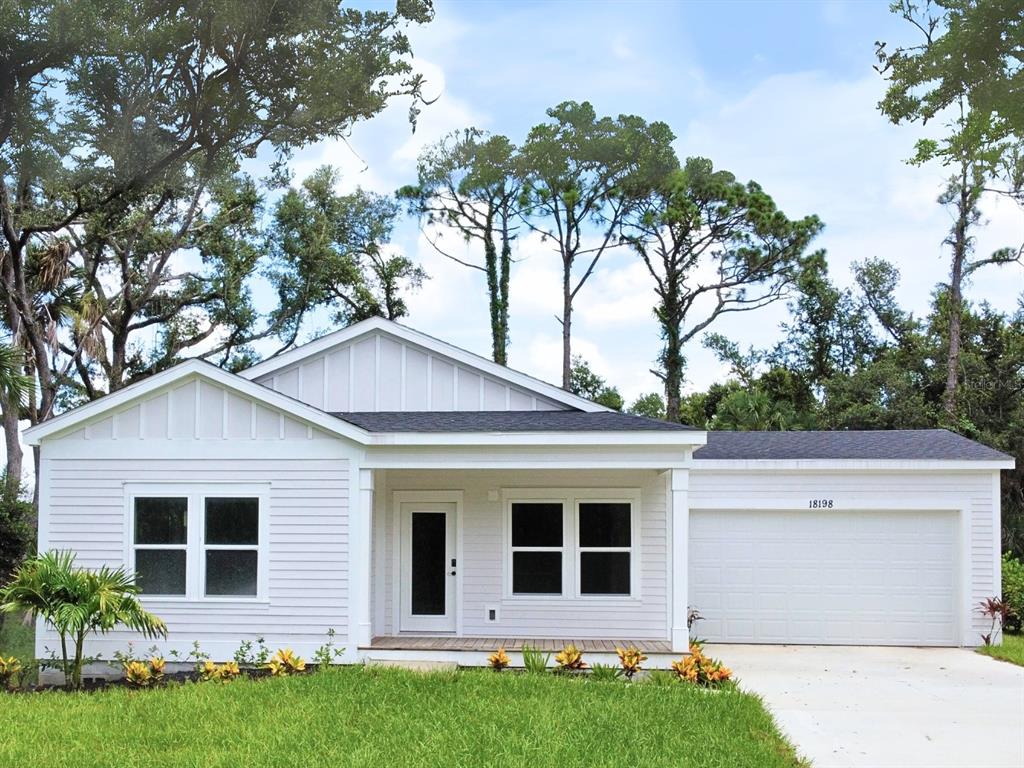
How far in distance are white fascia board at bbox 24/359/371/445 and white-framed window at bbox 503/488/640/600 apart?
9.45 ft

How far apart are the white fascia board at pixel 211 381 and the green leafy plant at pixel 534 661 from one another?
10.0 feet

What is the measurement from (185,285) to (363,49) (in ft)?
43.4

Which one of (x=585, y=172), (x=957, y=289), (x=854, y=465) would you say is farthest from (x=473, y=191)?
(x=854, y=465)

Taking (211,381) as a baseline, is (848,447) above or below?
below

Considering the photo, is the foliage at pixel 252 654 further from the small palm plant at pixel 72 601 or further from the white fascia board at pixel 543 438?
the white fascia board at pixel 543 438

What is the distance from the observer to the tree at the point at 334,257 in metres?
28.9

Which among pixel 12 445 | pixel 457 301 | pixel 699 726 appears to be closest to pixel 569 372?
pixel 457 301

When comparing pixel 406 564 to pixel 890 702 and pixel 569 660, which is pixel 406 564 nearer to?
pixel 569 660

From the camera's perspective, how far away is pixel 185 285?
27906 millimetres

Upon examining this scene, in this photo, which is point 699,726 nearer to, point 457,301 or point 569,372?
point 569,372

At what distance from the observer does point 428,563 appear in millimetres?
13828

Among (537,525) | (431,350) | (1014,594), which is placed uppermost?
(431,350)

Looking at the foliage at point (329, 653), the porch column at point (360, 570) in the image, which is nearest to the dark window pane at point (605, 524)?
the porch column at point (360, 570)

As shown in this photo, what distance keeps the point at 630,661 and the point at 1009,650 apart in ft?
20.8
